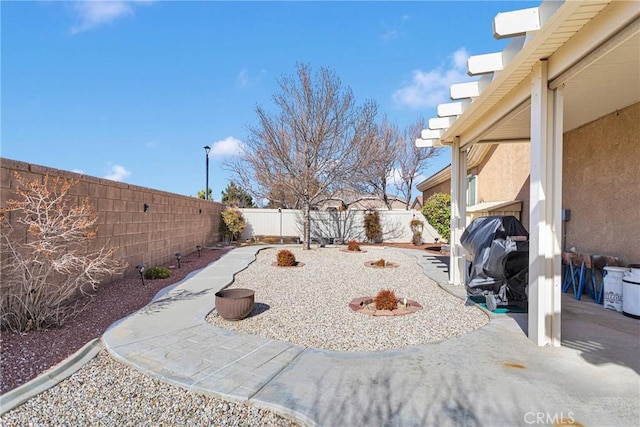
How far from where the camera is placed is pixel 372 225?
58.3ft

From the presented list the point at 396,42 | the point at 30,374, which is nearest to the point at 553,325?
the point at 30,374

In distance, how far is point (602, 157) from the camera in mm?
6293

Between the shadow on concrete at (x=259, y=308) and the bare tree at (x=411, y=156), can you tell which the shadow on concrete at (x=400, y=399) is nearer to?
the shadow on concrete at (x=259, y=308)

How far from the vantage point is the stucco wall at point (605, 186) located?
5.56 metres

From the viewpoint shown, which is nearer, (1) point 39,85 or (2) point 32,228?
(2) point 32,228

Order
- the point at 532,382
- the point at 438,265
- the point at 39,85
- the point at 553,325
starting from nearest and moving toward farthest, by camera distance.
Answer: the point at 532,382 → the point at 553,325 → the point at 39,85 → the point at 438,265

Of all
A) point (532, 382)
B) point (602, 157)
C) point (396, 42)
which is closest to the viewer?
point (532, 382)

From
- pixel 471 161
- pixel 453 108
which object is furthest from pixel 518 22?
pixel 471 161

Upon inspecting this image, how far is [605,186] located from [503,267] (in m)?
2.77

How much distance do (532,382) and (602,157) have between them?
5.41 metres

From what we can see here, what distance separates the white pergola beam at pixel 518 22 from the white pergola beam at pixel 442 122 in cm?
324

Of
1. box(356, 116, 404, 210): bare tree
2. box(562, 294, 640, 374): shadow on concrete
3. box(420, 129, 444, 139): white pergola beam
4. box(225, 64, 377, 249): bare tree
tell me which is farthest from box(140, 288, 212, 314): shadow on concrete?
box(356, 116, 404, 210): bare tree

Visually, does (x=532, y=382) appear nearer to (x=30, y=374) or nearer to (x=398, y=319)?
(x=398, y=319)

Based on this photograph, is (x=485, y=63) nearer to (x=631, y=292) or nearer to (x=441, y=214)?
(x=631, y=292)
